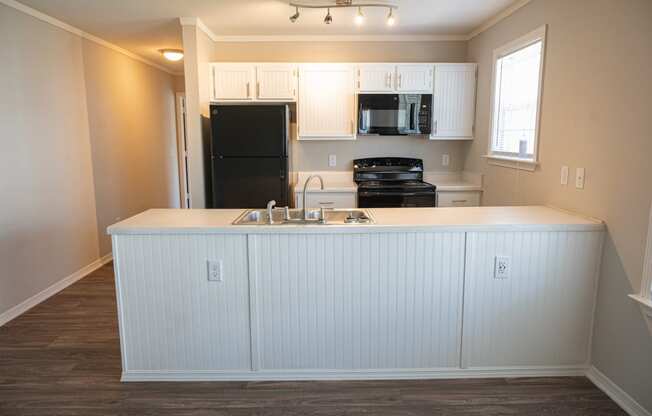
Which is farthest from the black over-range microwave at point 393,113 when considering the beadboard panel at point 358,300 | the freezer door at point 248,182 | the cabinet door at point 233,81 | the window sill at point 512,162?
the beadboard panel at point 358,300

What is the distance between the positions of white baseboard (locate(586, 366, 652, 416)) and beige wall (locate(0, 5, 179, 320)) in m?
3.97

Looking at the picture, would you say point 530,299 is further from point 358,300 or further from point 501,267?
point 358,300

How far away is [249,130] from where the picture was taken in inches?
147

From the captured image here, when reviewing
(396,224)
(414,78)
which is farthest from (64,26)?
(396,224)

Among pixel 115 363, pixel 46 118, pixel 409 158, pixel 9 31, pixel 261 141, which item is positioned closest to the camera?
pixel 115 363

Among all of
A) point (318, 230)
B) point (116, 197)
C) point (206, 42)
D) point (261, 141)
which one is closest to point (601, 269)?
point (318, 230)

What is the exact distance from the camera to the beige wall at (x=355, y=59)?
4258 mm

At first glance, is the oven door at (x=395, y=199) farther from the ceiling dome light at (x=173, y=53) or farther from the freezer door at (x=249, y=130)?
the ceiling dome light at (x=173, y=53)

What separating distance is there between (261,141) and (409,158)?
167 centimetres

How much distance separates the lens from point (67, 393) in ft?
7.24

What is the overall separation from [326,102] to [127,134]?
258cm

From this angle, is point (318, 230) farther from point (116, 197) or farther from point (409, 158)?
point (116, 197)

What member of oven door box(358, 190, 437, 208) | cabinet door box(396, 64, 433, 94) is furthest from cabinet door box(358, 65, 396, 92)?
oven door box(358, 190, 437, 208)

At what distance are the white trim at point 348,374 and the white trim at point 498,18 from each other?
2.55 m
